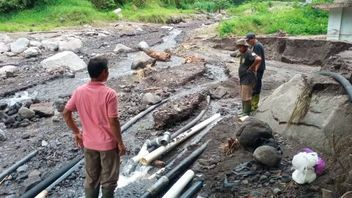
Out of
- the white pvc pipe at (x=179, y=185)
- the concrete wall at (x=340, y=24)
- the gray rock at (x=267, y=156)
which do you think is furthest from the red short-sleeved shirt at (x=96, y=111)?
the concrete wall at (x=340, y=24)

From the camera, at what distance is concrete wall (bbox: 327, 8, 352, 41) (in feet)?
59.2

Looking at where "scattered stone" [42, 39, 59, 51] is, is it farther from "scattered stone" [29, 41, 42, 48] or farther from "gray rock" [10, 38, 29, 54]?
"gray rock" [10, 38, 29, 54]

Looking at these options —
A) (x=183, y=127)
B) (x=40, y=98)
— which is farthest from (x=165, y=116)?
(x=40, y=98)

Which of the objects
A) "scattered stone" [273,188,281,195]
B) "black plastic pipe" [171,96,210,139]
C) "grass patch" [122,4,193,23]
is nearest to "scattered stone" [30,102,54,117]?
"black plastic pipe" [171,96,210,139]

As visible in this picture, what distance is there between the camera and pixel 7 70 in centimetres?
1600

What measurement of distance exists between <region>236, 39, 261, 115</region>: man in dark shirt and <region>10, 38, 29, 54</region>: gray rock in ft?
46.4

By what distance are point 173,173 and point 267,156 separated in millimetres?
1670

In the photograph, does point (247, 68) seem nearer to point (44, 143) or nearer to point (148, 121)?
point (148, 121)

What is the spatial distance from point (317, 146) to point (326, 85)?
131cm

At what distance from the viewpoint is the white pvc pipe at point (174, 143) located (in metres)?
7.88

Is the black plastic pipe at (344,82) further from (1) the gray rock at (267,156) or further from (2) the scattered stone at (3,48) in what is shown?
(2) the scattered stone at (3,48)

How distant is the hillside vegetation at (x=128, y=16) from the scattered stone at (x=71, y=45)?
469cm

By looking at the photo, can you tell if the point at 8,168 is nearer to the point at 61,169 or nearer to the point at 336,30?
the point at 61,169

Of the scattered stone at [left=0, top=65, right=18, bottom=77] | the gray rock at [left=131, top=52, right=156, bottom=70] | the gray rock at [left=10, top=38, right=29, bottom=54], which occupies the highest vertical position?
the scattered stone at [left=0, top=65, right=18, bottom=77]
